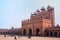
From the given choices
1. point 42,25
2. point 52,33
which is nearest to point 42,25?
point 42,25

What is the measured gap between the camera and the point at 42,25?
5141 centimetres

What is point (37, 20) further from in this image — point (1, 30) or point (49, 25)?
point (1, 30)

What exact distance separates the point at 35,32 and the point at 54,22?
9256 millimetres


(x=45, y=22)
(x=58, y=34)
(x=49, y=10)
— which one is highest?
(x=49, y=10)

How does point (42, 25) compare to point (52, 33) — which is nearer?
point (52, 33)

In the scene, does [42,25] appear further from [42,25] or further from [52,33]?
[52,33]

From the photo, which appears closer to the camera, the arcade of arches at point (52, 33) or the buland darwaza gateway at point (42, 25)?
the arcade of arches at point (52, 33)

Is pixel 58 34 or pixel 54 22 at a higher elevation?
pixel 54 22

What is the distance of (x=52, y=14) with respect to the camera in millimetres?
58188

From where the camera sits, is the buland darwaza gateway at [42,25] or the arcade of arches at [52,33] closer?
the arcade of arches at [52,33]

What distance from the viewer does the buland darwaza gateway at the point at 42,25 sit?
50237 mm

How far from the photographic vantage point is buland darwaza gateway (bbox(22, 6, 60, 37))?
50237mm

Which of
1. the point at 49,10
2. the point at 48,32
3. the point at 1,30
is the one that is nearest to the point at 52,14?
the point at 49,10

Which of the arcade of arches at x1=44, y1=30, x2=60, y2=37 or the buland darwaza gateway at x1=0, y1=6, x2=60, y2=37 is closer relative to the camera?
the arcade of arches at x1=44, y1=30, x2=60, y2=37
